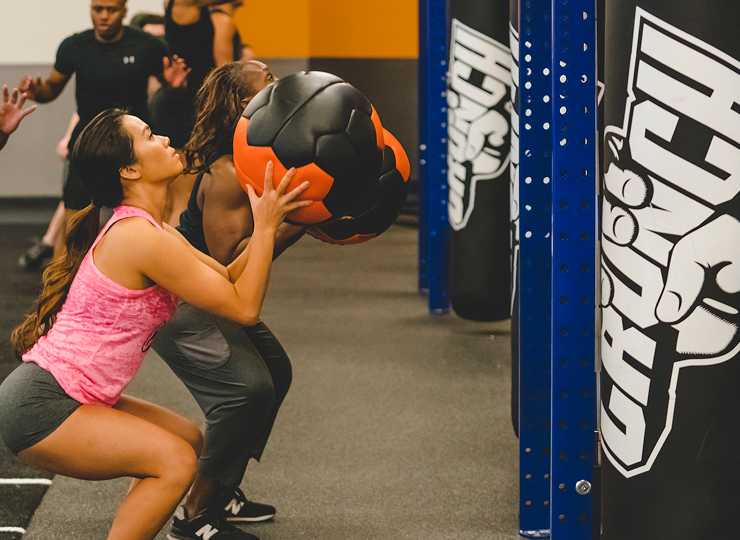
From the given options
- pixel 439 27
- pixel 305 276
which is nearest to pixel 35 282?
pixel 305 276

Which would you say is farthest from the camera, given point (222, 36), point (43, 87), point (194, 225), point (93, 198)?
point (222, 36)

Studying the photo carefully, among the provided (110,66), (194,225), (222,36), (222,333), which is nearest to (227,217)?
(194,225)

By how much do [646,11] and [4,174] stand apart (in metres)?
7.52

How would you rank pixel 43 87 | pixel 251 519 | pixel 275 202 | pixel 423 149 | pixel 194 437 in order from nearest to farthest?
1. pixel 275 202
2. pixel 194 437
3. pixel 251 519
4. pixel 43 87
5. pixel 423 149

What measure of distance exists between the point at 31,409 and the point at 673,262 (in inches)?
49.1

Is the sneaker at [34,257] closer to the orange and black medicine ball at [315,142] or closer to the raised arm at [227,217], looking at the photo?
the raised arm at [227,217]

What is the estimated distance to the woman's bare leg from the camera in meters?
1.63

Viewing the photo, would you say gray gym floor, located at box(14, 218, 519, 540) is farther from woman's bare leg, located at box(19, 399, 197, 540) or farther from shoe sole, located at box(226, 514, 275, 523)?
woman's bare leg, located at box(19, 399, 197, 540)

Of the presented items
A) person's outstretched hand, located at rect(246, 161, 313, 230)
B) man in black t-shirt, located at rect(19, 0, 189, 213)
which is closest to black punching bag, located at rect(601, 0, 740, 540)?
person's outstretched hand, located at rect(246, 161, 313, 230)

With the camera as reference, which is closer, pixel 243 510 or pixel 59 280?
pixel 59 280

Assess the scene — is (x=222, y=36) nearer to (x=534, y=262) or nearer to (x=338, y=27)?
(x=534, y=262)

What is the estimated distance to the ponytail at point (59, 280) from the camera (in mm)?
1773

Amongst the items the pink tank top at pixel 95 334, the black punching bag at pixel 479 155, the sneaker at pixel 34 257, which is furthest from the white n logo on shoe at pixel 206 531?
the sneaker at pixel 34 257

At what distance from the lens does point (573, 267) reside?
1813 millimetres
